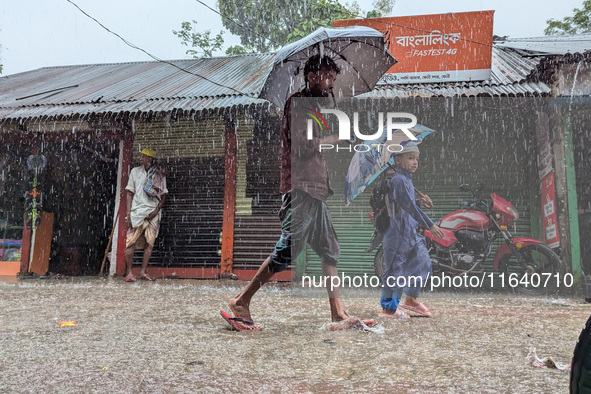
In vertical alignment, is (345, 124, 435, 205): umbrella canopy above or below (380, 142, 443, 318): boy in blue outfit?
above

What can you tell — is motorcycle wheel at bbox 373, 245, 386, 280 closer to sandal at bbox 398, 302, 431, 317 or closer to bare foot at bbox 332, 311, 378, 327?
bare foot at bbox 332, 311, 378, 327

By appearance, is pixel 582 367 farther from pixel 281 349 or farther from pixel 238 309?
pixel 238 309

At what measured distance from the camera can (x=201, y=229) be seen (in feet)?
24.4

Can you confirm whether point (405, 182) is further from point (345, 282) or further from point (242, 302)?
point (242, 302)

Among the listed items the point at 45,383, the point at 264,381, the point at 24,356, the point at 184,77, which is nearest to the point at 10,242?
the point at 184,77

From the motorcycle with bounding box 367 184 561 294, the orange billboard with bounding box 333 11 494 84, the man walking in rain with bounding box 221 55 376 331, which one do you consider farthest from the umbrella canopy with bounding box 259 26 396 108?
the orange billboard with bounding box 333 11 494 84

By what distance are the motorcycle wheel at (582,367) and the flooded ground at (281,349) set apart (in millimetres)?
1039

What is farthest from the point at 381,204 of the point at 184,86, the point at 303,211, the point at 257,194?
the point at 184,86

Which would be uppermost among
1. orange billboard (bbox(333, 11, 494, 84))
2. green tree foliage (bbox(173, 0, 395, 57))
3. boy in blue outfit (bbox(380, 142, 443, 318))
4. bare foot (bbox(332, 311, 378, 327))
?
green tree foliage (bbox(173, 0, 395, 57))

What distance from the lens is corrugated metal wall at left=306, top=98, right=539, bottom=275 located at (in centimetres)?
311

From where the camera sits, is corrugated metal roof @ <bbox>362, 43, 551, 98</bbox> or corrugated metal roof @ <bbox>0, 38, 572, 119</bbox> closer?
corrugated metal roof @ <bbox>362, 43, 551, 98</bbox>

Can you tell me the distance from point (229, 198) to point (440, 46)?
399cm

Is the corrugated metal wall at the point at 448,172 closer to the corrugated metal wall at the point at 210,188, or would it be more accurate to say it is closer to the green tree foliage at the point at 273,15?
the corrugated metal wall at the point at 210,188

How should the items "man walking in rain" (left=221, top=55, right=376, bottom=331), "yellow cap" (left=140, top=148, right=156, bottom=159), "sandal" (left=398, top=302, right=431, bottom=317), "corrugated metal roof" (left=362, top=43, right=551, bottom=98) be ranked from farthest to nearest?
"yellow cap" (left=140, top=148, right=156, bottom=159) → "corrugated metal roof" (left=362, top=43, right=551, bottom=98) → "sandal" (left=398, top=302, right=431, bottom=317) → "man walking in rain" (left=221, top=55, right=376, bottom=331)
